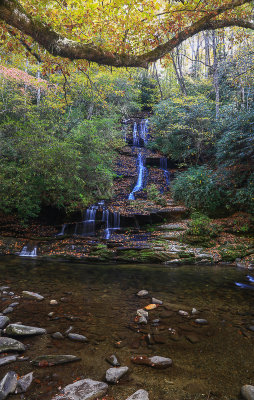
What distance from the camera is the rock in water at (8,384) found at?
1.70m

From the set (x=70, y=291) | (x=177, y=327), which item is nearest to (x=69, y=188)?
(x=70, y=291)

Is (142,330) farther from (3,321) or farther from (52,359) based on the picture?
(3,321)

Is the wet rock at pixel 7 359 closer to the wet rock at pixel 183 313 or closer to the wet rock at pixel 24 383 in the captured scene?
Answer: the wet rock at pixel 24 383

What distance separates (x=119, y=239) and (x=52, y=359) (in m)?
7.76

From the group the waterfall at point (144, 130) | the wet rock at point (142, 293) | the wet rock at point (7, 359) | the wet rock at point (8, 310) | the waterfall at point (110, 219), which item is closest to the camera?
the wet rock at point (7, 359)

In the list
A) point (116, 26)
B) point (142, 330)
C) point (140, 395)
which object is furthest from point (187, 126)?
point (140, 395)

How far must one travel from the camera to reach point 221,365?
2.26 m

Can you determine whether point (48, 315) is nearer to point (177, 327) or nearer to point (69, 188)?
point (177, 327)

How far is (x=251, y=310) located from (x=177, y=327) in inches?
63.6

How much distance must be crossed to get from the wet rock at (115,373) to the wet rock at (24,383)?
0.67 metres

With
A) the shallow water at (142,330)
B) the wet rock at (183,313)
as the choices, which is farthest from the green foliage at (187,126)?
the wet rock at (183,313)

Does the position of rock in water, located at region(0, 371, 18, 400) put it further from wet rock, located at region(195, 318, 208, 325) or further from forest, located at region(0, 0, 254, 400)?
wet rock, located at region(195, 318, 208, 325)

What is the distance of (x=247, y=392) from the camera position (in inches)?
71.3

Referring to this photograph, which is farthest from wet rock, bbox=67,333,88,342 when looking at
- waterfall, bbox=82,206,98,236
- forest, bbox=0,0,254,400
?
waterfall, bbox=82,206,98,236
